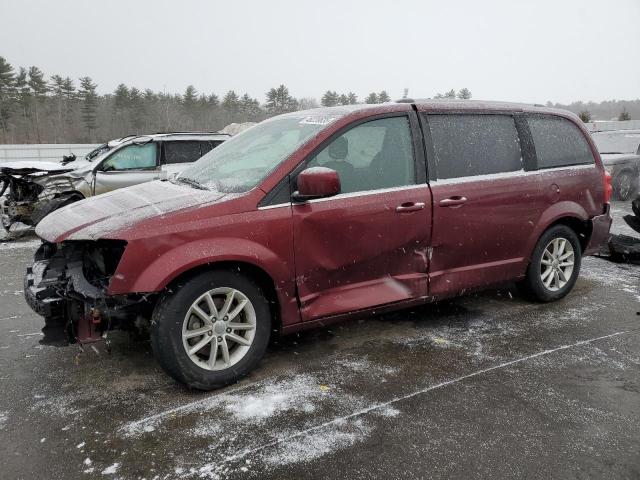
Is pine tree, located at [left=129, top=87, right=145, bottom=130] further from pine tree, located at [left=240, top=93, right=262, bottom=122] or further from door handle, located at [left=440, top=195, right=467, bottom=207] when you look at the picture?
door handle, located at [left=440, top=195, right=467, bottom=207]

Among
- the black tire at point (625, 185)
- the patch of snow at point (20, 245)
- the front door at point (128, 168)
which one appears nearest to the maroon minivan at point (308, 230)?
the patch of snow at point (20, 245)

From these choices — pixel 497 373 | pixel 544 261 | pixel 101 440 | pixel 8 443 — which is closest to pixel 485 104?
pixel 544 261

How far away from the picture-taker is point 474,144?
→ 13.9 feet

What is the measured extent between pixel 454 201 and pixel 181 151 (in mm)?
6537

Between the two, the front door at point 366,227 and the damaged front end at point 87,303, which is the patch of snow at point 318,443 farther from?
the damaged front end at point 87,303

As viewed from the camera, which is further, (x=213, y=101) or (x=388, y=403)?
(x=213, y=101)

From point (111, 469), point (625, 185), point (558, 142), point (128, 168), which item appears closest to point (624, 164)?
point (625, 185)

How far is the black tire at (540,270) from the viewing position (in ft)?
15.4

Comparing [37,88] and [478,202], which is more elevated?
[37,88]

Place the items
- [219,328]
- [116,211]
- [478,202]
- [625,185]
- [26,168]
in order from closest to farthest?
[219,328] → [116,211] → [478,202] → [26,168] → [625,185]

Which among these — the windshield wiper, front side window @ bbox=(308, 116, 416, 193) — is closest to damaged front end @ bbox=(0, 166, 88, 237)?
the windshield wiper

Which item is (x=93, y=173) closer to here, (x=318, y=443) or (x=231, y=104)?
(x=318, y=443)

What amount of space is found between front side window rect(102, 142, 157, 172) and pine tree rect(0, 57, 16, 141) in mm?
43914

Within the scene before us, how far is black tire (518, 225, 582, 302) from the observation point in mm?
4703
